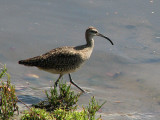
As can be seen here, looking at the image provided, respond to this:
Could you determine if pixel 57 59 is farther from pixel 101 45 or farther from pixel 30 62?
pixel 101 45

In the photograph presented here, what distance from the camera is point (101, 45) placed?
10609mm

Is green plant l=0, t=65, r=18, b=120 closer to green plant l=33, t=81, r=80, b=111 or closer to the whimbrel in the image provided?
green plant l=33, t=81, r=80, b=111

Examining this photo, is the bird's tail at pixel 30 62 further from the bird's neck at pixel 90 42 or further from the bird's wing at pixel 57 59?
the bird's neck at pixel 90 42

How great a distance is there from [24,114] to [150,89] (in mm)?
3477

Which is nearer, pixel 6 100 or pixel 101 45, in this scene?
pixel 6 100

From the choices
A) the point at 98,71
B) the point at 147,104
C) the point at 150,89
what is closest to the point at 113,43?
the point at 98,71

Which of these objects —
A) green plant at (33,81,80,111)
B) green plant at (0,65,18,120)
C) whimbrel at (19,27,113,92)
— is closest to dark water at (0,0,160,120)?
whimbrel at (19,27,113,92)

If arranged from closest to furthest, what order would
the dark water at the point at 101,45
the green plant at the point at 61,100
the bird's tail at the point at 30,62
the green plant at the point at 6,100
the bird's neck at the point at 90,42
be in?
the green plant at the point at 6,100 < the green plant at the point at 61,100 < the bird's tail at the point at 30,62 < the dark water at the point at 101,45 < the bird's neck at the point at 90,42

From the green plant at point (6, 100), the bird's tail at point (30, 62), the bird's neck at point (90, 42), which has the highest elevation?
the bird's neck at point (90, 42)

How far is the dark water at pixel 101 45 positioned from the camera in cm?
838

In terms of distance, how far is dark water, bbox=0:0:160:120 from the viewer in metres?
8.38

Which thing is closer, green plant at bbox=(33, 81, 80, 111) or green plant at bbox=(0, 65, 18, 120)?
green plant at bbox=(0, 65, 18, 120)

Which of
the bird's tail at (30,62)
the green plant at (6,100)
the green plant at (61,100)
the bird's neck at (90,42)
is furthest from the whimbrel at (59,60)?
the green plant at (6,100)

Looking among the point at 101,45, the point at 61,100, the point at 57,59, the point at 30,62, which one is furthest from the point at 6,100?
the point at 101,45
